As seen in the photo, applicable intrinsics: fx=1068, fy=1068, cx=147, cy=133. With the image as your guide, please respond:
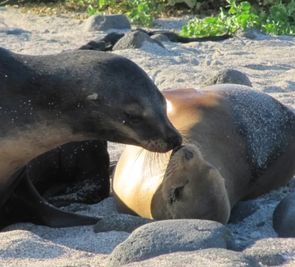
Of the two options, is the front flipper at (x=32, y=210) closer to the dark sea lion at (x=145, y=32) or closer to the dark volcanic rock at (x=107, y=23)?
the dark sea lion at (x=145, y=32)

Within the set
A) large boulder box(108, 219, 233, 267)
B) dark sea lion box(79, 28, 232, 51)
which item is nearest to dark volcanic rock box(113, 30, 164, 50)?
dark sea lion box(79, 28, 232, 51)

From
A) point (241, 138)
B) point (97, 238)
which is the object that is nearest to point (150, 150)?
point (97, 238)

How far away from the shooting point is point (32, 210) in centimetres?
472

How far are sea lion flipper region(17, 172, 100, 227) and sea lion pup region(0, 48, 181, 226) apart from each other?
35cm

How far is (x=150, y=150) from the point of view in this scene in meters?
4.41

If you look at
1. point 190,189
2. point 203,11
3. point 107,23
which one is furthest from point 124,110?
point 203,11

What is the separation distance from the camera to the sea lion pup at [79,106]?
14.3ft

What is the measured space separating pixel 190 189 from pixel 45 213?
72 centimetres

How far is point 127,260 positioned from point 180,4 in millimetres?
8294

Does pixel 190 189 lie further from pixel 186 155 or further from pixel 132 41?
pixel 132 41

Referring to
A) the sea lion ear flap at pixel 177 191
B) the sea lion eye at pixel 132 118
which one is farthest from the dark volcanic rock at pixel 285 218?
the sea lion eye at pixel 132 118

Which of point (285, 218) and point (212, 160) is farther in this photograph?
point (212, 160)

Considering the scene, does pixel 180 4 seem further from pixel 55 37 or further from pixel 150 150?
pixel 150 150

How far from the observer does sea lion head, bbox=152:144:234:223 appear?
4344 millimetres
